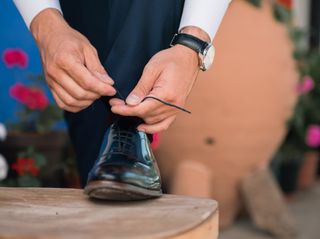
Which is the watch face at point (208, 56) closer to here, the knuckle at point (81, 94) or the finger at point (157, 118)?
the finger at point (157, 118)

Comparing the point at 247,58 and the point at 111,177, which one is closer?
the point at 111,177

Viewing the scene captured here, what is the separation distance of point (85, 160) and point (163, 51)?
461mm

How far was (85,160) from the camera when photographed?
1.55 m

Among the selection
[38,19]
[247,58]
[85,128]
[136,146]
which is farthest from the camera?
[247,58]

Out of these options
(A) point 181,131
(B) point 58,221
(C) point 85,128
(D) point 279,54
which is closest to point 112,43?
(C) point 85,128

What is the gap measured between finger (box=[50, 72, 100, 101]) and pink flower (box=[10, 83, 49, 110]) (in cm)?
149

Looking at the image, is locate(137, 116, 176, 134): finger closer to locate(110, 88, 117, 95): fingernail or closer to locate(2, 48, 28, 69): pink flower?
locate(110, 88, 117, 95): fingernail

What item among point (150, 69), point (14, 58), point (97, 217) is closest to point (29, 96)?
point (14, 58)

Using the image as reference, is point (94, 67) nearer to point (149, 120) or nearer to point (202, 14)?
point (149, 120)

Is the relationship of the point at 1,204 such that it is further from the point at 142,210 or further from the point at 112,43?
the point at 112,43

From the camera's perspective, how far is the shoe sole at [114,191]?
1036 millimetres

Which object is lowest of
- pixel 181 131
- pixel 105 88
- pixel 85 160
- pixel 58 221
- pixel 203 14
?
pixel 181 131

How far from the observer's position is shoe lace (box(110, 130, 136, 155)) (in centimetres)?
114

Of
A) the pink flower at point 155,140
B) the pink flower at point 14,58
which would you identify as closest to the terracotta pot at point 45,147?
the pink flower at point 14,58
